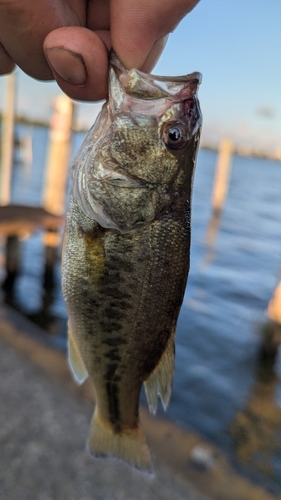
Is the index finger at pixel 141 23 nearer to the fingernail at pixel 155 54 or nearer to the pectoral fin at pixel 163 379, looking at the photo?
the fingernail at pixel 155 54

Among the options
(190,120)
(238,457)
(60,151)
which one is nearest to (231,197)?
(60,151)

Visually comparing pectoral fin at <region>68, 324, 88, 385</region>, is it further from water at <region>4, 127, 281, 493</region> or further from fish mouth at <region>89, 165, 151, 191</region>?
water at <region>4, 127, 281, 493</region>

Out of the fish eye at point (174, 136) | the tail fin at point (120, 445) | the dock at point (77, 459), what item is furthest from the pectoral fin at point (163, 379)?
the dock at point (77, 459)

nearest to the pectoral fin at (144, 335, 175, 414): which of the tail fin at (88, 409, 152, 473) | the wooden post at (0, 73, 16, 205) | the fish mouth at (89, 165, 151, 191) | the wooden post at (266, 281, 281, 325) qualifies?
the tail fin at (88, 409, 152, 473)

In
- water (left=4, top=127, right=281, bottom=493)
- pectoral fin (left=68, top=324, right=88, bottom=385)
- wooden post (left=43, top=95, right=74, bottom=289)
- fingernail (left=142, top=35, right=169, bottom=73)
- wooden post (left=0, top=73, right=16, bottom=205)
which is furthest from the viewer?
wooden post (left=0, top=73, right=16, bottom=205)

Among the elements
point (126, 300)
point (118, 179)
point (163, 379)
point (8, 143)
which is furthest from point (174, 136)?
point (8, 143)

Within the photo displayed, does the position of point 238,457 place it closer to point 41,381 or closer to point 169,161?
point 41,381
